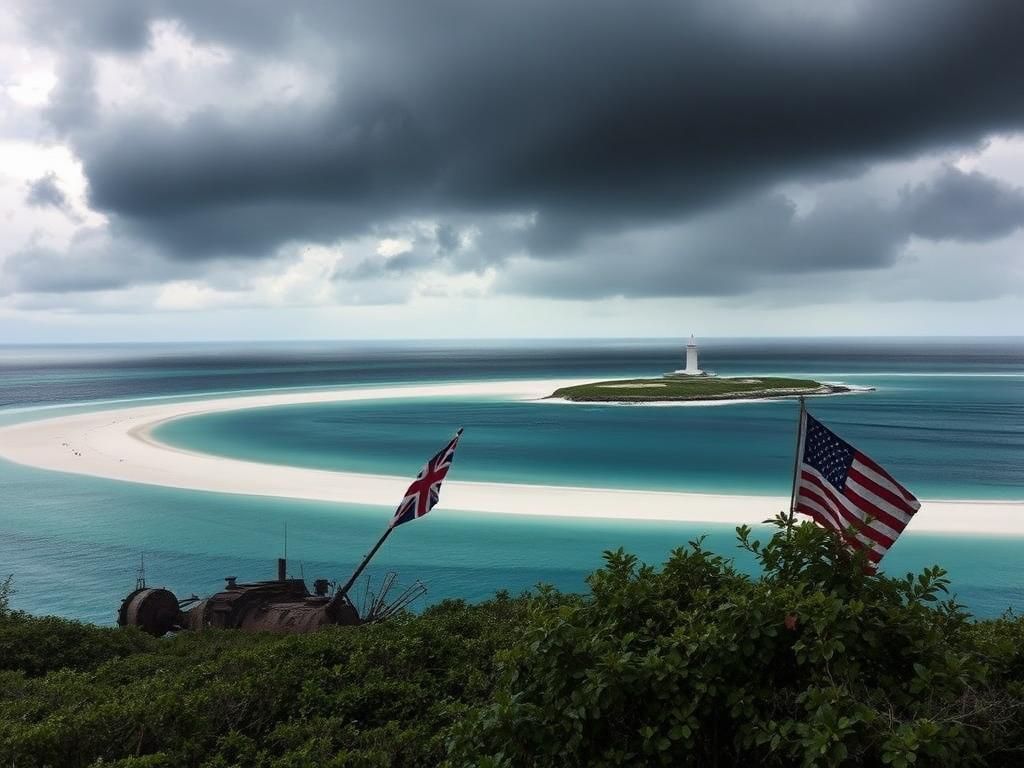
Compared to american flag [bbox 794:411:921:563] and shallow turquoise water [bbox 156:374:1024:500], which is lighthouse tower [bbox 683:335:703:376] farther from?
american flag [bbox 794:411:921:563]

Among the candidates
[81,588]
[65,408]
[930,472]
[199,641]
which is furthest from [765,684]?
[65,408]

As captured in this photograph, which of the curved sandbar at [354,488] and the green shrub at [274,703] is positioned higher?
the green shrub at [274,703]

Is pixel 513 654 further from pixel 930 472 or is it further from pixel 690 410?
pixel 690 410

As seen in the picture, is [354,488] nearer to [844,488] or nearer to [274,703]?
[274,703]

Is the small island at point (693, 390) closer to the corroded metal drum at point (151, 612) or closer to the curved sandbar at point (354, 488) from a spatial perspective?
the curved sandbar at point (354, 488)

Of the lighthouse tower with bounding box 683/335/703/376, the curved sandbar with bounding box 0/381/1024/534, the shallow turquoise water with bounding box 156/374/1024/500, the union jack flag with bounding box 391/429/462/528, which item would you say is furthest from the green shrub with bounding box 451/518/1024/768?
the lighthouse tower with bounding box 683/335/703/376

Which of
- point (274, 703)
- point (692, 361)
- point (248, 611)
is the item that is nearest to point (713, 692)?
point (274, 703)

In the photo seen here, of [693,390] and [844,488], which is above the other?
[844,488]

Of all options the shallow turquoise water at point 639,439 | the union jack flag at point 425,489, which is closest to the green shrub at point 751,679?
the union jack flag at point 425,489
